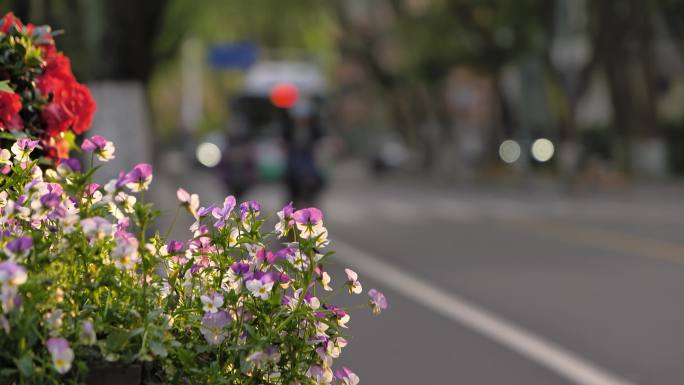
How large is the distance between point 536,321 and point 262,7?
3680cm

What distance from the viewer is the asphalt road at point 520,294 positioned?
411 inches

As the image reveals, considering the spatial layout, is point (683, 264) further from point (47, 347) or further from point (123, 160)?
point (47, 347)

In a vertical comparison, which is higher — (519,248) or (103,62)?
(103,62)

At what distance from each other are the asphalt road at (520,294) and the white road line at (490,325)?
13 millimetres

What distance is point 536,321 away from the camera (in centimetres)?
1273

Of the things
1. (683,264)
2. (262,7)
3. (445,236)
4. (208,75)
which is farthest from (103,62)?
(208,75)

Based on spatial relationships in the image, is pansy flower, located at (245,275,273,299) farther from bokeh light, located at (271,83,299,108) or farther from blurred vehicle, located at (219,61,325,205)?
bokeh light, located at (271,83,299,108)

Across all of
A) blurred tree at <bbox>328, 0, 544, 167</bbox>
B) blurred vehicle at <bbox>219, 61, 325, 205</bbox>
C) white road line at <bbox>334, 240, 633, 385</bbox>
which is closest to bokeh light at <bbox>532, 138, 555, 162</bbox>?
blurred tree at <bbox>328, 0, 544, 167</bbox>

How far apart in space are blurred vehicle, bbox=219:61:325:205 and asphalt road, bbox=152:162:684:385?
1.12 m

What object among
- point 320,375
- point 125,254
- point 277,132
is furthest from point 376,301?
point 277,132

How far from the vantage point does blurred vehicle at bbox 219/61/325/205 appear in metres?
20.8

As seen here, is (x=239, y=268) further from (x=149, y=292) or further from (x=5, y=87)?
(x=5, y=87)

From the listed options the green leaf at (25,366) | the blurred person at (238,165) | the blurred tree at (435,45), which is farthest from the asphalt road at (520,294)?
the blurred tree at (435,45)

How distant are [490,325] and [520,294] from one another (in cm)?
215
